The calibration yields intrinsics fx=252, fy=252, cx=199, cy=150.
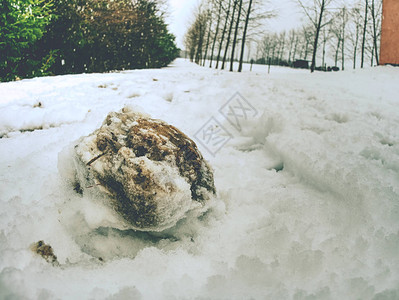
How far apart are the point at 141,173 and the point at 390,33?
34.3ft

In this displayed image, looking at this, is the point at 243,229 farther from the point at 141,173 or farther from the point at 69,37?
the point at 69,37

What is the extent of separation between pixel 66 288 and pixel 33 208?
0.50m

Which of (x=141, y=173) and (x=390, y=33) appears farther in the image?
(x=390, y=33)

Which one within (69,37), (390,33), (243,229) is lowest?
(243,229)

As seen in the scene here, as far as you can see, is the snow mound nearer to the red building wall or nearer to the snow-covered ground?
the snow-covered ground

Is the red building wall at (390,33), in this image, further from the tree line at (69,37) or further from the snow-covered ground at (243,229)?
the tree line at (69,37)

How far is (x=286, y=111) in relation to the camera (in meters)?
2.49

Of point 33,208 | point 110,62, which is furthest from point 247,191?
point 110,62

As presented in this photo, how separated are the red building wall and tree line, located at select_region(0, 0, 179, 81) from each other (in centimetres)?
897

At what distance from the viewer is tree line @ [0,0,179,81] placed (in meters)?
4.60

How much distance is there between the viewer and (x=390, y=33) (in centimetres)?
822

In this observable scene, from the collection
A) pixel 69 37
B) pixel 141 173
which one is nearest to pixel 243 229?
pixel 141 173

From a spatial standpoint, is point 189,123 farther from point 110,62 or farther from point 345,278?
point 110,62

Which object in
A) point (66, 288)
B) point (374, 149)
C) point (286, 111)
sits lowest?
point (66, 288)
